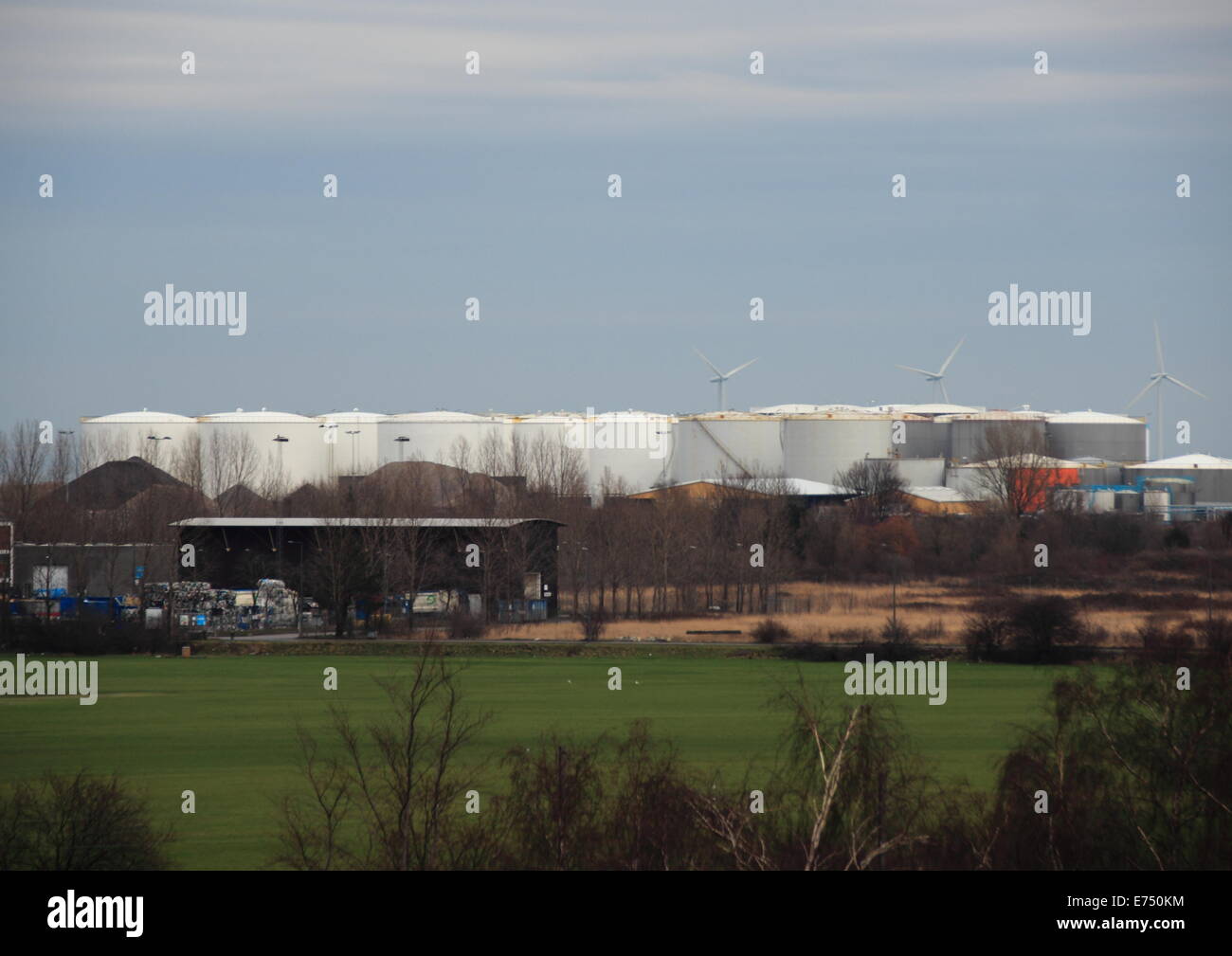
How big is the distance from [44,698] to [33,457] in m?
32.8

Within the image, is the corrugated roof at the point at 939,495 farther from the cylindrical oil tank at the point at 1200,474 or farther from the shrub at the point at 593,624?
the shrub at the point at 593,624

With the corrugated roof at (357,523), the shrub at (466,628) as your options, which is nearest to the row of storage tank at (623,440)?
the corrugated roof at (357,523)

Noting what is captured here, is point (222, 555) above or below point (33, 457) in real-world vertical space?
below

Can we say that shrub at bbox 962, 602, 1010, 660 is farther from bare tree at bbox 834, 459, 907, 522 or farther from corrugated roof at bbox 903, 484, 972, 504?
corrugated roof at bbox 903, 484, 972, 504

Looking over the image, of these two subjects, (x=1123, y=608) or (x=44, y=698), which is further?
(x=1123, y=608)

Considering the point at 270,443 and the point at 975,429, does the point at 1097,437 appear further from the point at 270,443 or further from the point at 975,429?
the point at 270,443

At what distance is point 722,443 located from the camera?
10138 cm

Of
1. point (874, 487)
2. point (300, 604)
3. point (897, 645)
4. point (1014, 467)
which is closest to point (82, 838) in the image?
point (897, 645)

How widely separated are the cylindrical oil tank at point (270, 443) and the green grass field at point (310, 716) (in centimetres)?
5381

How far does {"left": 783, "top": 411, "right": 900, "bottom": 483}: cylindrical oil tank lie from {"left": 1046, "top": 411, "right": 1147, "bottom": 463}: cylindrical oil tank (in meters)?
14.2

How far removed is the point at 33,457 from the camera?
66500mm

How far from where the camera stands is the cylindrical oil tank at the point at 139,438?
9431cm
